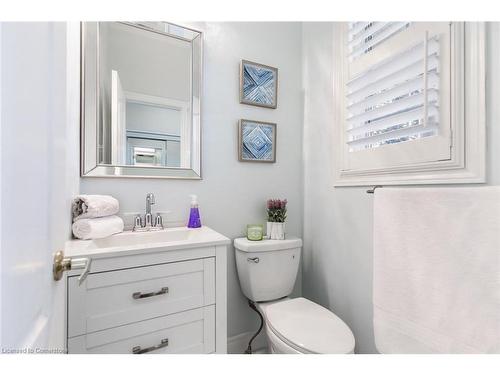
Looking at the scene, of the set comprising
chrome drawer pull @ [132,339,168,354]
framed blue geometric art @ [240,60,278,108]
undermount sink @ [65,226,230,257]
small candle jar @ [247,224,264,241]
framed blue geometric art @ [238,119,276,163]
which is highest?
framed blue geometric art @ [240,60,278,108]

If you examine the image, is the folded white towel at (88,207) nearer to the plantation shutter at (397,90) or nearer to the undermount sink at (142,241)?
the undermount sink at (142,241)

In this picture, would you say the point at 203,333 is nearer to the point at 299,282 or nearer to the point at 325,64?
the point at 299,282

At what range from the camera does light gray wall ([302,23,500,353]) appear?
4.14 feet

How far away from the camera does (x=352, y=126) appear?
133 cm

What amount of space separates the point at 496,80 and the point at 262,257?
1.18m

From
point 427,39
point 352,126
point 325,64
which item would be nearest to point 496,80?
point 427,39

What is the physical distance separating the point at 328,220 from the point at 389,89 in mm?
779

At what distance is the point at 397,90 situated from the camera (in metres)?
1.08

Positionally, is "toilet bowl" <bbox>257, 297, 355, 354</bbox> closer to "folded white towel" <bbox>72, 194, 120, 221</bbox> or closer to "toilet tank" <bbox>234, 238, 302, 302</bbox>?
"toilet tank" <bbox>234, 238, 302, 302</bbox>

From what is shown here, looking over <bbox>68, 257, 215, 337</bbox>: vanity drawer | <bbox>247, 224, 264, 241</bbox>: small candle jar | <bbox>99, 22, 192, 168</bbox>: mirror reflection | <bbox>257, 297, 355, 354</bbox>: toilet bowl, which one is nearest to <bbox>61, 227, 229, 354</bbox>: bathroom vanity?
<bbox>68, 257, 215, 337</bbox>: vanity drawer

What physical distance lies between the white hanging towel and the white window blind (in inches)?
13.6

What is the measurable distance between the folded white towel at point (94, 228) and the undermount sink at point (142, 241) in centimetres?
3

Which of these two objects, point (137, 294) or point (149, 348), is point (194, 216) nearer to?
point (137, 294)

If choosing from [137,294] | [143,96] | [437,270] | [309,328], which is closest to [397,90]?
[437,270]
